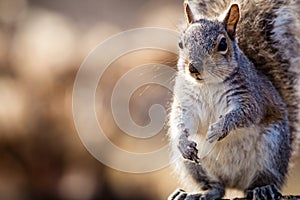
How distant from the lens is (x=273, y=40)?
7.26 ft

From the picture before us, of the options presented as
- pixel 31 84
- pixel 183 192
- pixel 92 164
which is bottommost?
pixel 92 164

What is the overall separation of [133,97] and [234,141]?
2.18 meters

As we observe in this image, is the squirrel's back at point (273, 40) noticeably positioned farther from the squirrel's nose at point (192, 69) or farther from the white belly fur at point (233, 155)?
the squirrel's nose at point (192, 69)

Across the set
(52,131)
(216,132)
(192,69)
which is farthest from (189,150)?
(52,131)

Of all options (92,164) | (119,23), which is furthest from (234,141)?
(119,23)

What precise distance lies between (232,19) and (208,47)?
0.25ft

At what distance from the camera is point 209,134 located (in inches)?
73.5

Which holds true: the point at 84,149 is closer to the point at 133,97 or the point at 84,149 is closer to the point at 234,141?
the point at 133,97

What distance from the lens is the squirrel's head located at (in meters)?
1.81

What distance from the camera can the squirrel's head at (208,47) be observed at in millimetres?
1810

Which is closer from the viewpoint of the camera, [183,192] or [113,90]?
[183,192]

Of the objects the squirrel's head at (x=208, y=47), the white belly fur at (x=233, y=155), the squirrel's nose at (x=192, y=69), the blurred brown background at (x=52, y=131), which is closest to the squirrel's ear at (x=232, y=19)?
the squirrel's head at (x=208, y=47)

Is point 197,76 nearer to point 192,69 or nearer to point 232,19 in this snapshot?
point 192,69

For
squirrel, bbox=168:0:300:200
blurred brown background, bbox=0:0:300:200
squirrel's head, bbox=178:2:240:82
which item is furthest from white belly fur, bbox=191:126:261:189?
blurred brown background, bbox=0:0:300:200
